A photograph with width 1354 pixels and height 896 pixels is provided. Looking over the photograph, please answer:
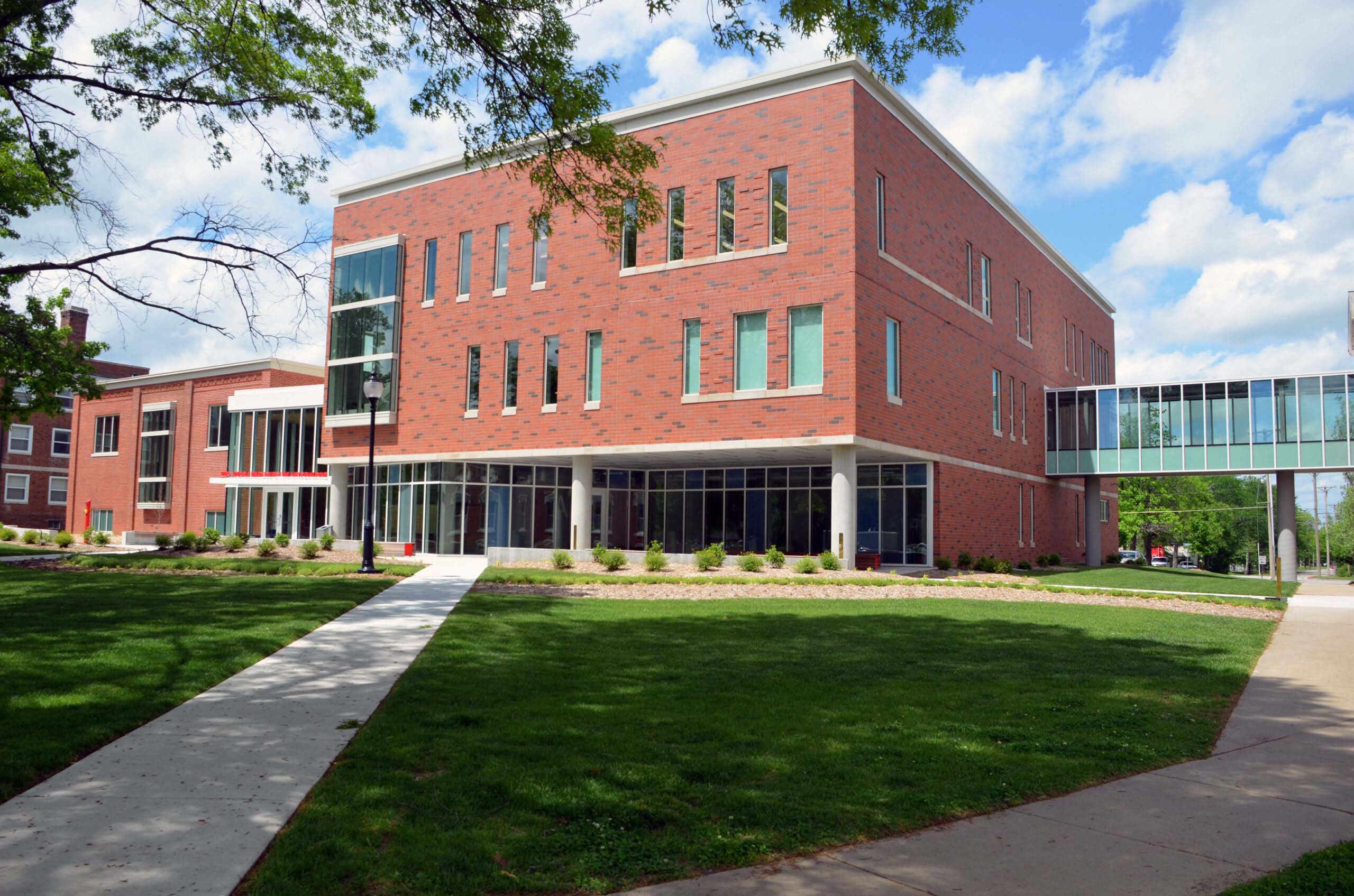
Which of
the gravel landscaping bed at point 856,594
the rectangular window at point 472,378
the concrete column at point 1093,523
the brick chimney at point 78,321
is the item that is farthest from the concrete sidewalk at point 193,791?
the brick chimney at point 78,321

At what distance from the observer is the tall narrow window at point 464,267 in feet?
108

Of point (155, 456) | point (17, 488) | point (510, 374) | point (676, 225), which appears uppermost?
point (676, 225)

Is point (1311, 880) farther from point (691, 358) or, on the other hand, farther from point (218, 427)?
point (218, 427)

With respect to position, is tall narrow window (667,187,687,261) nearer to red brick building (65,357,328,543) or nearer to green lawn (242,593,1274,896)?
green lawn (242,593,1274,896)

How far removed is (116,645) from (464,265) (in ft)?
80.4

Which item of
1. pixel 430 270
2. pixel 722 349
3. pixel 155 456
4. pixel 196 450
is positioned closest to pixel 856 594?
pixel 722 349

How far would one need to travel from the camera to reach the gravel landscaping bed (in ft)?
59.1

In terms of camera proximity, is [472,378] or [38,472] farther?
[38,472]

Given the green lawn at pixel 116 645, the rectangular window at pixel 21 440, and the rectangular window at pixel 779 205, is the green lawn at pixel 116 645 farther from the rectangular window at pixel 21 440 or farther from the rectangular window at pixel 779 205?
the rectangular window at pixel 21 440

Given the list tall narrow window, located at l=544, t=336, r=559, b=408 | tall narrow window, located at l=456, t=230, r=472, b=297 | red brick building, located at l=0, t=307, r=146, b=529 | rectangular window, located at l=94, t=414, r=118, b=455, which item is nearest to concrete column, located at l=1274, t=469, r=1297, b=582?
tall narrow window, located at l=544, t=336, r=559, b=408

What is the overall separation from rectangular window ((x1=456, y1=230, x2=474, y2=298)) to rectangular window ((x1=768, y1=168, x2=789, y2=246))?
11799 mm

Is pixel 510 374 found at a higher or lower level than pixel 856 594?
higher

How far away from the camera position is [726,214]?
2697cm

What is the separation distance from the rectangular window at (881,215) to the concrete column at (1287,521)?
61.3ft
